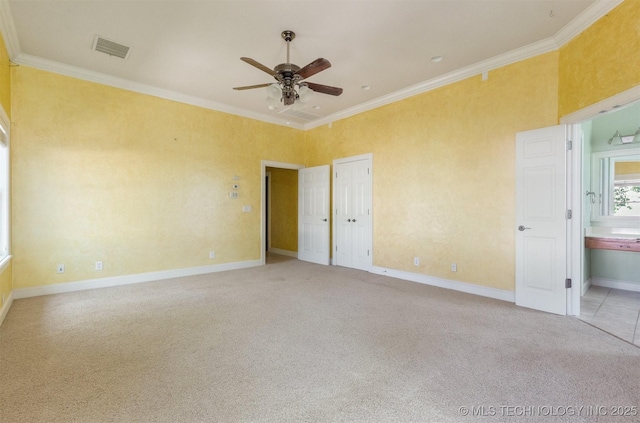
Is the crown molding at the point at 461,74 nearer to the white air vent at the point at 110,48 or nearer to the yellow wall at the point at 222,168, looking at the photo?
the yellow wall at the point at 222,168

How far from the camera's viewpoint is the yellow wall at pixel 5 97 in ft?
10.5

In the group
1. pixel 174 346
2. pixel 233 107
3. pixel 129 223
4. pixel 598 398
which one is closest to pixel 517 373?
pixel 598 398

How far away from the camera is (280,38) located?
336 cm

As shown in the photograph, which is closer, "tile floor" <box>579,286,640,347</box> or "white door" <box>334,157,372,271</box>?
"tile floor" <box>579,286,640,347</box>

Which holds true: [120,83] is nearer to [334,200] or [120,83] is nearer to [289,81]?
[289,81]

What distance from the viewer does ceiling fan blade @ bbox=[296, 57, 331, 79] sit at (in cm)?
279

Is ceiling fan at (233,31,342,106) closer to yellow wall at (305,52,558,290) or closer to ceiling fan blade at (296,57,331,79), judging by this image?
ceiling fan blade at (296,57,331,79)

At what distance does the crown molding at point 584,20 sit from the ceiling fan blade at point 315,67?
262 cm

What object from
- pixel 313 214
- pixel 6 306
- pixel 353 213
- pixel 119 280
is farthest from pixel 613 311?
pixel 6 306

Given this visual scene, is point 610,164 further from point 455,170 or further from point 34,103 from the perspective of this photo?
point 34,103

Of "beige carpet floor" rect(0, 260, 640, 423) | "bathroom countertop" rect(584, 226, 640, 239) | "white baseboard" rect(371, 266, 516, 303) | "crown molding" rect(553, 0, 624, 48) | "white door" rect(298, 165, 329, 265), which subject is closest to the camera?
"beige carpet floor" rect(0, 260, 640, 423)

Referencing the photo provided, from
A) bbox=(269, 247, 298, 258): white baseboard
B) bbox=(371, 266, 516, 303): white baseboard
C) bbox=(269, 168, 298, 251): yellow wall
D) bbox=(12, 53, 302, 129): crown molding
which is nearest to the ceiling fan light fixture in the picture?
bbox=(12, 53, 302, 129): crown molding

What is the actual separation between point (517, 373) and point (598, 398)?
428 millimetres

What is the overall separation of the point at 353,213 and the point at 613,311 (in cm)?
387
